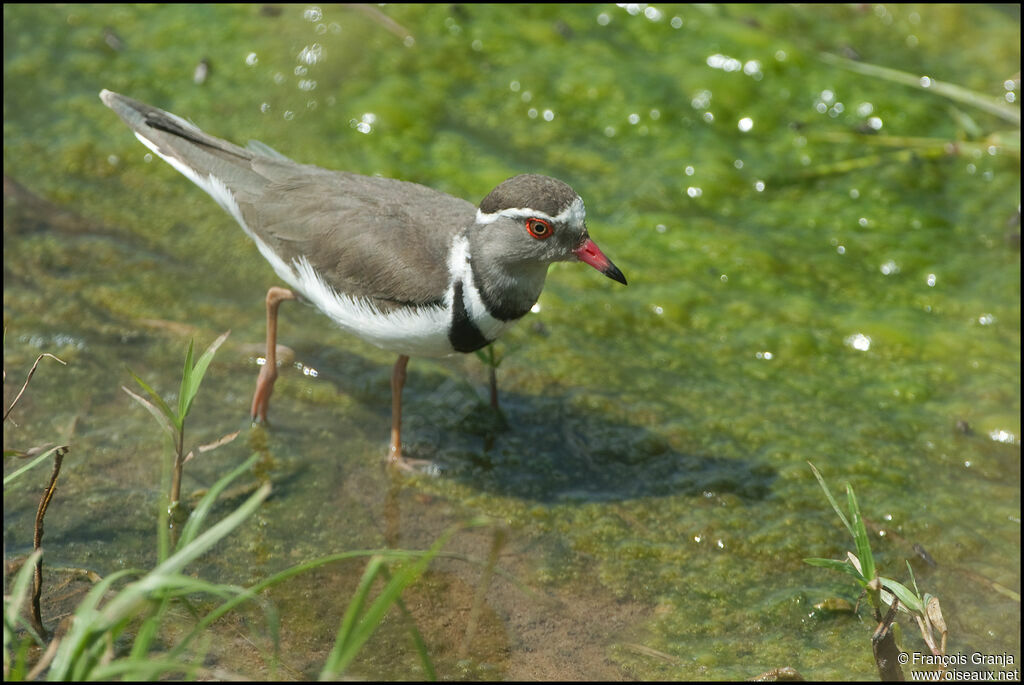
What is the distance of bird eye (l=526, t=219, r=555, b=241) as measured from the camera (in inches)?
173

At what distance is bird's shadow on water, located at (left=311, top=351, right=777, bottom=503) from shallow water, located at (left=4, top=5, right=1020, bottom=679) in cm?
2

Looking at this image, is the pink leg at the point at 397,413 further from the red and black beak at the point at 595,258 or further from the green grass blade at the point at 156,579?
the green grass blade at the point at 156,579

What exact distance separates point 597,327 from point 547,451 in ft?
3.31

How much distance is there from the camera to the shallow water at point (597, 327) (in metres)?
4.24

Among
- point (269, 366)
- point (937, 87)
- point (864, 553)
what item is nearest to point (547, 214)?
point (269, 366)

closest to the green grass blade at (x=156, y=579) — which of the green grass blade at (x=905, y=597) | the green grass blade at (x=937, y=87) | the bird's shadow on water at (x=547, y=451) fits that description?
the green grass blade at (x=905, y=597)

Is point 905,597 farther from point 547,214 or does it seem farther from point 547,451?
point 547,451

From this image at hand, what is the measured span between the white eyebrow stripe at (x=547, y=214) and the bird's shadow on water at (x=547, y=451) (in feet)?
3.46

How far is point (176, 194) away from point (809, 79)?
4.30 metres

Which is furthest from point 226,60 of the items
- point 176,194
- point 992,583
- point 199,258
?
point 992,583

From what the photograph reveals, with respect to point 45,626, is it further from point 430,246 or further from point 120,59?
point 120,59

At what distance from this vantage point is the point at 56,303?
5496 mm

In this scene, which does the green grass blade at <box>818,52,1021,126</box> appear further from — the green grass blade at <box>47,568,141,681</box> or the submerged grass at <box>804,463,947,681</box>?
the green grass blade at <box>47,568,141,681</box>

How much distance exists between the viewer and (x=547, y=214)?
4391mm
